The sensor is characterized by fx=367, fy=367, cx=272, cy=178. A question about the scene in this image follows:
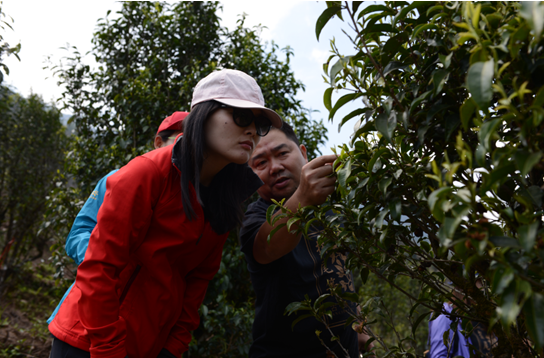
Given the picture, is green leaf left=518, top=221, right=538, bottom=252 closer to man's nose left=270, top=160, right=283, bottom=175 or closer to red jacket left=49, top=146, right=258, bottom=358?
red jacket left=49, top=146, right=258, bottom=358

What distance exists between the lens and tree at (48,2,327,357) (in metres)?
3.71

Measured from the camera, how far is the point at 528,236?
639 millimetres

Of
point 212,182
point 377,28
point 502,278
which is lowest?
point 212,182

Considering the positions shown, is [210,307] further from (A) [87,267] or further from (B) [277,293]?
(A) [87,267]

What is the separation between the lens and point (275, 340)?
203 centimetres

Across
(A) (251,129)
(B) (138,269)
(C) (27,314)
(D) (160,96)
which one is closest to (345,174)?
(A) (251,129)

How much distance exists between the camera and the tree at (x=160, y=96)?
12.2ft

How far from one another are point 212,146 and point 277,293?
92 centimetres

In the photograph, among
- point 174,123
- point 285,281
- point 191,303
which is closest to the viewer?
point 191,303

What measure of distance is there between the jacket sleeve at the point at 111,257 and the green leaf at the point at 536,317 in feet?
4.32

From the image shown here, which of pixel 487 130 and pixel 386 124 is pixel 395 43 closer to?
pixel 386 124

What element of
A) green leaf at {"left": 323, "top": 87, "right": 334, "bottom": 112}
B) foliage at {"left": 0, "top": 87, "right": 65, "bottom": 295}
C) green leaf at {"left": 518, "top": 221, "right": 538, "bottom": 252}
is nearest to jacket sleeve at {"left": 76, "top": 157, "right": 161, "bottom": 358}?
green leaf at {"left": 323, "top": 87, "right": 334, "bottom": 112}

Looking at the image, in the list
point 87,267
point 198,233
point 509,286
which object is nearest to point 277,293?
point 198,233

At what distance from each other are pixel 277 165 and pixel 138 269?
3.40 ft
